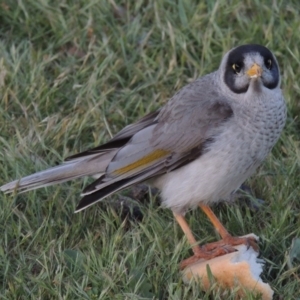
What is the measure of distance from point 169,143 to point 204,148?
0.89ft

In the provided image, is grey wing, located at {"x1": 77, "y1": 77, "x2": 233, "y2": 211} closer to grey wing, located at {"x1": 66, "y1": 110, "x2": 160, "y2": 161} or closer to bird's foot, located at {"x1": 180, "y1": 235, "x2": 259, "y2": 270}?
grey wing, located at {"x1": 66, "y1": 110, "x2": 160, "y2": 161}

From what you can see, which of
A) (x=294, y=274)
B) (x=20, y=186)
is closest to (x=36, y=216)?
(x=20, y=186)

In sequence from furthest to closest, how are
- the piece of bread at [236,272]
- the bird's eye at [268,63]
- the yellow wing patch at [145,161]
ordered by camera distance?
the yellow wing patch at [145,161]
the bird's eye at [268,63]
the piece of bread at [236,272]

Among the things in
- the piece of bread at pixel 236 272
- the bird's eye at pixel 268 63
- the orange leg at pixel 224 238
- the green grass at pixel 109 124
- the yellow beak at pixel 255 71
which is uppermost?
the yellow beak at pixel 255 71

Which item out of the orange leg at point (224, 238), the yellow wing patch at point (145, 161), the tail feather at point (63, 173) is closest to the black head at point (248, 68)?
the yellow wing patch at point (145, 161)

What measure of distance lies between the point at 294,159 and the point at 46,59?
236 centimetres

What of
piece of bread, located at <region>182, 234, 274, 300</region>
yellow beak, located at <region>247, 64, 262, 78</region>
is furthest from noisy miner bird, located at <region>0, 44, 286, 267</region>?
piece of bread, located at <region>182, 234, 274, 300</region>

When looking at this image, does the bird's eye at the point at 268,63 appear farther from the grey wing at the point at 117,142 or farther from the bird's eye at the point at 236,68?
the grey wing at the point at 117,142

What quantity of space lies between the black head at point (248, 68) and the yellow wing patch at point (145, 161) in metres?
0.63

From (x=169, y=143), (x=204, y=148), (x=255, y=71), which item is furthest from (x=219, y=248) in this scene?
(x=255, y=71)

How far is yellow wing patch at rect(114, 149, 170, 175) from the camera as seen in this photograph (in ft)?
20.7

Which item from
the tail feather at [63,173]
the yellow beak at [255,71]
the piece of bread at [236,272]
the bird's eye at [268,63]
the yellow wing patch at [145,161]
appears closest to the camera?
the piece of bread at [236,272]

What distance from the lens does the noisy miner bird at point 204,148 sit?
20.1 feet

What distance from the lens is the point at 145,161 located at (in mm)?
6328
